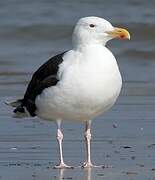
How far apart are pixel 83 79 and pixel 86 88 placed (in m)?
0.09

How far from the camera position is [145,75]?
13.8 meters

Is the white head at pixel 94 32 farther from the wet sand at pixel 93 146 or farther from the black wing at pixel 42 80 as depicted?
the wet sand at pixel 93 146

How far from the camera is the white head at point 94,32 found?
319 inches

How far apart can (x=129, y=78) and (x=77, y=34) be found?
5.60m

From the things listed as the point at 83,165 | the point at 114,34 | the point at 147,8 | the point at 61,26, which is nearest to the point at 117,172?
the point at 83,165

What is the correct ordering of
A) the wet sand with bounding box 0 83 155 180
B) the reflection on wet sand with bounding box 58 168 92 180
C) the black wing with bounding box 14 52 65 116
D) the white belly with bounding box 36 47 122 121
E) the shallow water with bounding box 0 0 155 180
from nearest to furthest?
the reflection on wet sand with bounding box 58 168 92 180, the wet sand with bounding box 0 83 155 180, the white belly with bounding box 36 47 122 121, the shallow water with bounding box 0 0 155 180, the black wing with bounding box 14 52 65 116

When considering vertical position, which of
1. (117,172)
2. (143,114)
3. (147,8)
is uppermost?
(117,172)

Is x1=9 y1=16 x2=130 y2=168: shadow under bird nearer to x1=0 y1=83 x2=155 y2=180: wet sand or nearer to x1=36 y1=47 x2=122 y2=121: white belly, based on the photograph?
x1=36 y1=47 x2=122 y2=121: white belly

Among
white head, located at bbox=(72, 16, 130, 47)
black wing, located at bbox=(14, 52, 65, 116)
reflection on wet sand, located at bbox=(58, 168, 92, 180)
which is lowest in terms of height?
reflection on wet sand, located at bbox=(58, 168, 92, 180)

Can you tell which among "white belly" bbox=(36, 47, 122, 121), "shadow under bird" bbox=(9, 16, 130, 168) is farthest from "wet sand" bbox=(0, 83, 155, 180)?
"white belly" bbox=(36, 47, 122, 121)

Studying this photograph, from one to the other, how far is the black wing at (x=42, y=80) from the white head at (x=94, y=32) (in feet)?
0.87

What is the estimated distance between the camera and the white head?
26.6 feet

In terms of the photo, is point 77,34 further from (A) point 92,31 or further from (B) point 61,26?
(B) point 61,26

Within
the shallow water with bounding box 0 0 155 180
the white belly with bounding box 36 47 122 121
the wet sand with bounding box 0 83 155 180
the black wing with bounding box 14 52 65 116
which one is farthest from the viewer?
the black wing with bounding box 14 52 65 116
